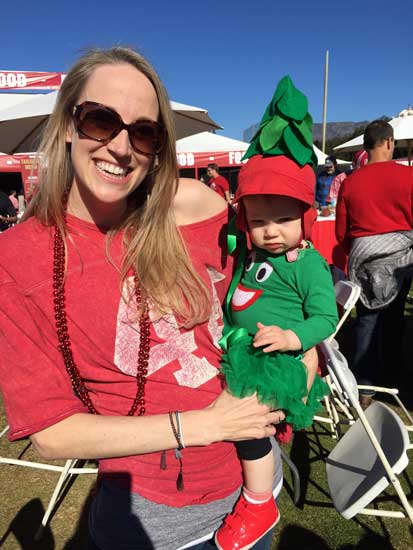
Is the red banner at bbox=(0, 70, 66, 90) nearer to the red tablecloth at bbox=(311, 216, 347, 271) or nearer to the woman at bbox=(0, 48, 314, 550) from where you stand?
the red tablecloth at bbox=(311, 216, 347, 271)

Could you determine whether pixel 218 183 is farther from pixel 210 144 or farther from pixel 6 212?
pixel 6 212

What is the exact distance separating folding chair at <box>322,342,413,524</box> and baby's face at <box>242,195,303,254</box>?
1093 mm

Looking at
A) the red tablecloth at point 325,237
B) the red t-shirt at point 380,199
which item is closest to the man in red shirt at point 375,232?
the red t-shirt at point 380,199

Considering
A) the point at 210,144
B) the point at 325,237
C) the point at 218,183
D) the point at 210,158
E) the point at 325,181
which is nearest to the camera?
the point at 325,237

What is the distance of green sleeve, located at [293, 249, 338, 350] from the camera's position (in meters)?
1.48

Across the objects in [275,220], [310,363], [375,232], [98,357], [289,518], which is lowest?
[289,518]

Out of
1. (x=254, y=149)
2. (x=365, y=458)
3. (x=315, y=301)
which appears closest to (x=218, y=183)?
(x=365, y=458)

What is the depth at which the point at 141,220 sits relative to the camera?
58.4 inches

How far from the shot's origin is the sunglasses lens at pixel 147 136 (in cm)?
135

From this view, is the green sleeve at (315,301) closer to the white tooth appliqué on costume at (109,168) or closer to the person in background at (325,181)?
the white tooth appliqué on costume at (109,168)

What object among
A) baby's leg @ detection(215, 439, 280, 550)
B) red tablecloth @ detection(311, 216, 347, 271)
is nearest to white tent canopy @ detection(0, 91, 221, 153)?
red tablecloth @ detection(311, 216, 347, 271)

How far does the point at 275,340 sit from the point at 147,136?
0.78 meters

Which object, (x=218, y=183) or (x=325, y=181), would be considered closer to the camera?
(x=218, y=183)

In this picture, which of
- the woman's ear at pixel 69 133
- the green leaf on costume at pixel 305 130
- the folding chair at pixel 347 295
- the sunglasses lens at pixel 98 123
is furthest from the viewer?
the folding chair at pixel 347 295
